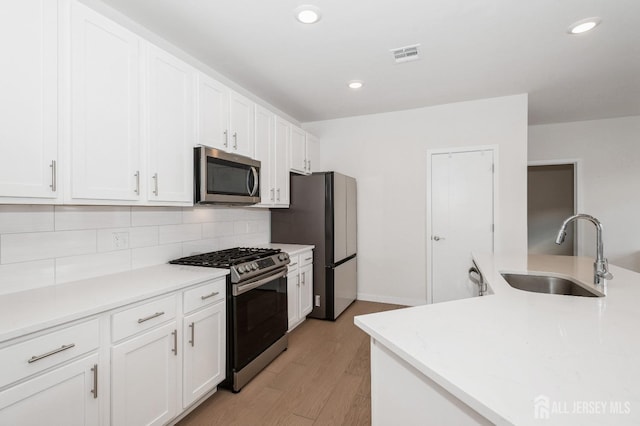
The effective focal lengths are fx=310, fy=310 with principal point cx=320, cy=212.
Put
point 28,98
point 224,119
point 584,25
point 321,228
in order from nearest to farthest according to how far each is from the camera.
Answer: point 28,98 < point 584,25 < point 224,119 < point 321,228

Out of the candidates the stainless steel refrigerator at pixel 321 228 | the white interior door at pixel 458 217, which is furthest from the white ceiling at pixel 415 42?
the stainless steel refrigerator at pixel 321 228

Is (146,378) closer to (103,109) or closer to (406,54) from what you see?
(103,109)

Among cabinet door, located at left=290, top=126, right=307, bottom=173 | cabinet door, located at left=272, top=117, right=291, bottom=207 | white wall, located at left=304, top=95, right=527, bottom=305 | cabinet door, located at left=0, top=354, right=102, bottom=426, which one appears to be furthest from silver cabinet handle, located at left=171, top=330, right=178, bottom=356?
white wall, located at left=304, top=95, right=527, bottom=305

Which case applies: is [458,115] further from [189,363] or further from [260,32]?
[189,363]

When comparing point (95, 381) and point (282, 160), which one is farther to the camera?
point (282, 160)

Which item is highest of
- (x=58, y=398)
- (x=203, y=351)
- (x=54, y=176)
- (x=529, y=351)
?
(x=54, y=176)

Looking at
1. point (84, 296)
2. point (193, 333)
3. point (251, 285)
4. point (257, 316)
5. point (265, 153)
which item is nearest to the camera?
point (84, 296)

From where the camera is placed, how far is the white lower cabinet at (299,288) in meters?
3.14

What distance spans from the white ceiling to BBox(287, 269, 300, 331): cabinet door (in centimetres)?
202

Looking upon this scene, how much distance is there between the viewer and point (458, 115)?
3.87 metres

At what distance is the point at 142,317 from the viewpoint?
161 cm

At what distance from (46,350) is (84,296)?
0.34 m

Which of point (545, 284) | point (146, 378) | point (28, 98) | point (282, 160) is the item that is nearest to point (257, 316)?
point (146, 378)

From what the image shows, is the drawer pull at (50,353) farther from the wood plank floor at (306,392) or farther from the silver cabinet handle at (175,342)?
the wood plank floor at (306,392)
